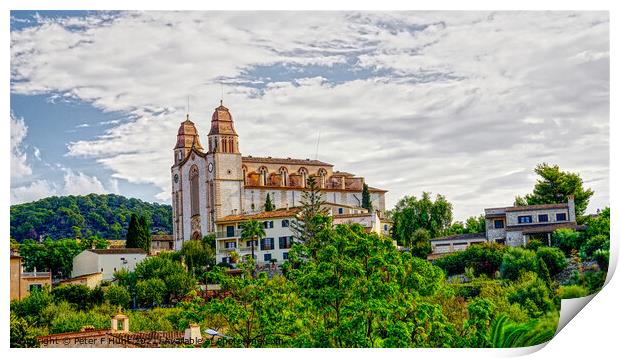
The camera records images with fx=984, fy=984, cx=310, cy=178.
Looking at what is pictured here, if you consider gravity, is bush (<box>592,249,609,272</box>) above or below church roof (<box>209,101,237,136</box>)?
below

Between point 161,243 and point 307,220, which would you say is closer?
point 307,220

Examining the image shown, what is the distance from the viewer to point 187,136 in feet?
66.7

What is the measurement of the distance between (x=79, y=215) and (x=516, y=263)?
835 centimetres

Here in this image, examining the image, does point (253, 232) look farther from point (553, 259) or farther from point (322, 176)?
point (553, 259)

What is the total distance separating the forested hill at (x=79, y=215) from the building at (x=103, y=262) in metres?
0.39

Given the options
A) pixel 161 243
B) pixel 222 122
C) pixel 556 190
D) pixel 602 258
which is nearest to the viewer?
pixel 602 258

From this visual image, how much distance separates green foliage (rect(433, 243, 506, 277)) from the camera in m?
18.7

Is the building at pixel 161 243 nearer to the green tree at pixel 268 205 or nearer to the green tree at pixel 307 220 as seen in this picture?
the green tree at pixel 268 205

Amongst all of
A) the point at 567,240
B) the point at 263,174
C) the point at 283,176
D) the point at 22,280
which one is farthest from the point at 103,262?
the point at 567,240

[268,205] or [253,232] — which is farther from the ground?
[268,205]

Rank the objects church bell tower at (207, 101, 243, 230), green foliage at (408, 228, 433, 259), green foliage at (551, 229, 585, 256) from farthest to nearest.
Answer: church bell tower at (207, 101, 243, 230) < green foliage at (408, 228, 433, 259) < green foliage at (551, 229, 585, 256)

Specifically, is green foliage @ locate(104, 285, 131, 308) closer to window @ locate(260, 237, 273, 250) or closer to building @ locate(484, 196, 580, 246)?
window @ locate(260, 237, 273, 250)

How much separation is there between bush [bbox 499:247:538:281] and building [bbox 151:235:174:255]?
809 cm

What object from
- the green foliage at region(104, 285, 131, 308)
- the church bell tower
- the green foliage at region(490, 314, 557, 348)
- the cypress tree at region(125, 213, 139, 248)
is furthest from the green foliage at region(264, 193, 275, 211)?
the green foliage at region(490, 314, 557, 348)
